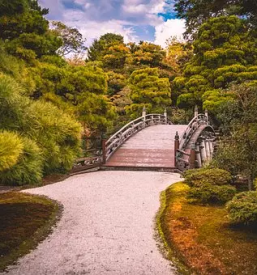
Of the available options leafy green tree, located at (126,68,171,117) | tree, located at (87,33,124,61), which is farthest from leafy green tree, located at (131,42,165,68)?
tree, located at (87,33,124,61)

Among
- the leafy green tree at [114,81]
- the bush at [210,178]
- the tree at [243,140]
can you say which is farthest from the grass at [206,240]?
the leafy green tree at [114,81]

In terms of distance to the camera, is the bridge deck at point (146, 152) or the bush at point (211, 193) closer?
the bush at point (211, 193)

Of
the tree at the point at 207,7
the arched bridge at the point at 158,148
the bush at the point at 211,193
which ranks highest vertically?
the tree at the point at 207,7

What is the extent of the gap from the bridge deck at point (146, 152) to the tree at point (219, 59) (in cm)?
576

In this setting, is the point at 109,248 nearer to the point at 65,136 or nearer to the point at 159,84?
the point at 65,136

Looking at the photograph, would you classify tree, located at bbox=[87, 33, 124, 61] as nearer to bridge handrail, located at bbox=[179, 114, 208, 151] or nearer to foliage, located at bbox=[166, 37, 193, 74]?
foliage, located at bbox=[166, 37, 193, 74]

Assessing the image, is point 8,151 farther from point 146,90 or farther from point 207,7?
point 146,90

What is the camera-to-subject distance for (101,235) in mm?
6219

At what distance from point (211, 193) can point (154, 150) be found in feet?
28.5

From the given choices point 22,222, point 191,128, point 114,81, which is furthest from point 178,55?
point 22,222

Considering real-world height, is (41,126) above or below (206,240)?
above

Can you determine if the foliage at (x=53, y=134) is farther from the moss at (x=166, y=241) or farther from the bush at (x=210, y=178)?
the bush at (x=210, y=178)

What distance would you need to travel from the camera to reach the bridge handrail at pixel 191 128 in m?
16.6

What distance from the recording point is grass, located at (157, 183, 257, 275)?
15.9 feet
